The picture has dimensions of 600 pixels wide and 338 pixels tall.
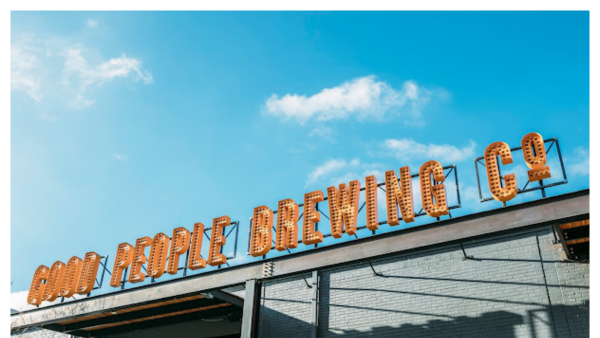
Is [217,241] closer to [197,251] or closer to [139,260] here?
[197,251]

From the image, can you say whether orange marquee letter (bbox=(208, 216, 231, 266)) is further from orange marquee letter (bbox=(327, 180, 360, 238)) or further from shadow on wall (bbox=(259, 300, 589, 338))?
shadow on wall (bbox=(259, 300, 589, 338))

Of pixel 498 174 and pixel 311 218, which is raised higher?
pixel 498 174

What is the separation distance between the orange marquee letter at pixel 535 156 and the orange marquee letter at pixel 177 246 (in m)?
10.2

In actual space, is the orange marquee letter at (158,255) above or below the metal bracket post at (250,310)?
above

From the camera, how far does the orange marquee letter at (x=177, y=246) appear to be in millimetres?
16320

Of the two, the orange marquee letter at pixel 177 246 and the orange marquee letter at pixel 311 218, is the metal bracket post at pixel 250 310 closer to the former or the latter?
the orange marquee letter at pixel 311 218

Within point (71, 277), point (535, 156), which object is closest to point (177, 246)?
point (71, 277)

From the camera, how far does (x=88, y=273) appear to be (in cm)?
1833

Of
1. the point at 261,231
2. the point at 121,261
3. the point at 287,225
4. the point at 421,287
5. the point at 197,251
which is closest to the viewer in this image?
the point at 421,287

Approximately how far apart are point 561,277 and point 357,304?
16.9ft

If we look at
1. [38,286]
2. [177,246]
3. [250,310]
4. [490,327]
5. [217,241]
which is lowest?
[490,327]

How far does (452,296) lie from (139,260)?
9854mm

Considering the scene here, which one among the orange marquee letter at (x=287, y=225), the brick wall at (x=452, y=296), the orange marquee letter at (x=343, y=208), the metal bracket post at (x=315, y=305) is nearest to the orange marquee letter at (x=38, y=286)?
the brick wall at (x=452, y=296)
